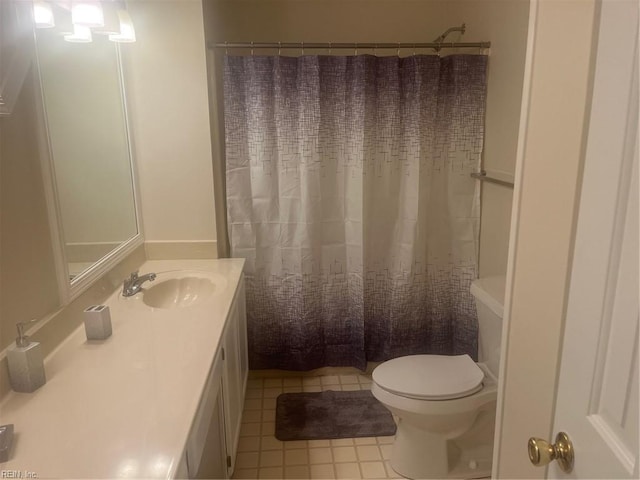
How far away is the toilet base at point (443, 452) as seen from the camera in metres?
1.95

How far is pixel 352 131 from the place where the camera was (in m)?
2.39

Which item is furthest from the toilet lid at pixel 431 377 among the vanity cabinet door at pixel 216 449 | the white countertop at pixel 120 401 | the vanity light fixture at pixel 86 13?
the vanity light fixture at pixel 86 13

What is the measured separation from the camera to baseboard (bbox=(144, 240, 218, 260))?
2320mm

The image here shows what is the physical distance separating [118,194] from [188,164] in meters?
0.38

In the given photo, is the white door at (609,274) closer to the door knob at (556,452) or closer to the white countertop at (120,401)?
the door knob at (556,452)

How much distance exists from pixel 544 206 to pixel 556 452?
18.2 inches

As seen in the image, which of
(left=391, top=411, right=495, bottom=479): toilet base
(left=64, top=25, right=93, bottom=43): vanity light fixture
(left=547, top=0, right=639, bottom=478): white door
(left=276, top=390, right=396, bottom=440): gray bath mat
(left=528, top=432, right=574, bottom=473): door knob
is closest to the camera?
(left=547, top=0, right=639, bottom=478): white door

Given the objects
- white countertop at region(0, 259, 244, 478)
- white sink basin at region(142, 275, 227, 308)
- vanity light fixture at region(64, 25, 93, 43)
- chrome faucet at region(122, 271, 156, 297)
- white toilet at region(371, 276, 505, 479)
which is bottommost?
white toilet at region(371, 276, 505, 479)

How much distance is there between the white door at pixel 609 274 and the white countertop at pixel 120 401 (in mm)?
746

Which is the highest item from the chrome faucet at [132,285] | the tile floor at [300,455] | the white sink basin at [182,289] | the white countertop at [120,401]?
the chrome faucet at [132,285]

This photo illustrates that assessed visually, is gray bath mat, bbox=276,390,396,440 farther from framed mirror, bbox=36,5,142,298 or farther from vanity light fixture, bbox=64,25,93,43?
vanity light fixture, bbox=64,25,93,43

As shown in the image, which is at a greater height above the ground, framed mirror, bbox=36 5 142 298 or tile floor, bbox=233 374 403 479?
framed mirror, bbox=36 5 142 298

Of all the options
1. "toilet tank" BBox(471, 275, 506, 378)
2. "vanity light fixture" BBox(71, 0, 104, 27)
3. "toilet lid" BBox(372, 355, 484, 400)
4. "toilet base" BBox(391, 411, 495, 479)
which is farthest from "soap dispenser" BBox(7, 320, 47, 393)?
"toilet tank" BBox(471, 275, 506, 378)

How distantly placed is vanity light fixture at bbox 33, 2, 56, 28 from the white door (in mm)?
1421
